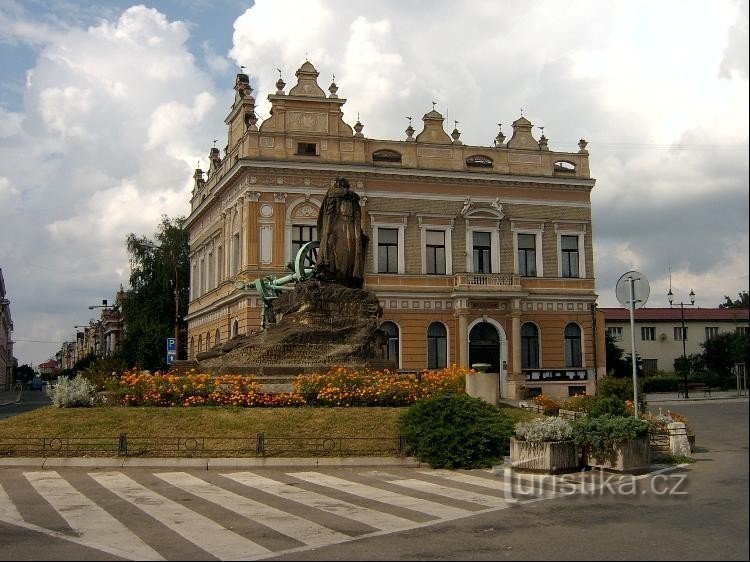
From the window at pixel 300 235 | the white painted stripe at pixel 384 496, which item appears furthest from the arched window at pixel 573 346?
the white painted stripe at pixel 384 496

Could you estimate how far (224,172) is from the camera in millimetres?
53250

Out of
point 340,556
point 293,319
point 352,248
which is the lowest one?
point 340,556

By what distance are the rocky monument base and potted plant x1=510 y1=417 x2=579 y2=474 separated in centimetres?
740

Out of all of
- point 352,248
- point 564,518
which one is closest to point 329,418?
point 352,248

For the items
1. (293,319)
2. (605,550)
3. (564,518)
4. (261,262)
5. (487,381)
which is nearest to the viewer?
(605,550)

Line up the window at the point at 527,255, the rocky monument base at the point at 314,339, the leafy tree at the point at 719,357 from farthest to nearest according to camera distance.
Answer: the leafy tree at the point at 719,357, the window at the point at 527,255, the rocky monument base at the point at 314,339

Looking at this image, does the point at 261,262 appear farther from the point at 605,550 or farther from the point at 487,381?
the point at 605,550

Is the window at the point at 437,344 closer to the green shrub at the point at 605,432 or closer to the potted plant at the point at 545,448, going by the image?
the green shrub at the point at 605,432

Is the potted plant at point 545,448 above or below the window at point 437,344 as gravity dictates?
below

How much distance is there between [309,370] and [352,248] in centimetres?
386

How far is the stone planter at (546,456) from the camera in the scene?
45.9ft

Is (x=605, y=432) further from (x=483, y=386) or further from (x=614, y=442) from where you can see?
(x=483, y=386)

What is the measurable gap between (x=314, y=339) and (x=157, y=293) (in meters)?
46.3

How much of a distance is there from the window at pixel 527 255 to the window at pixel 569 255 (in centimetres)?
185
